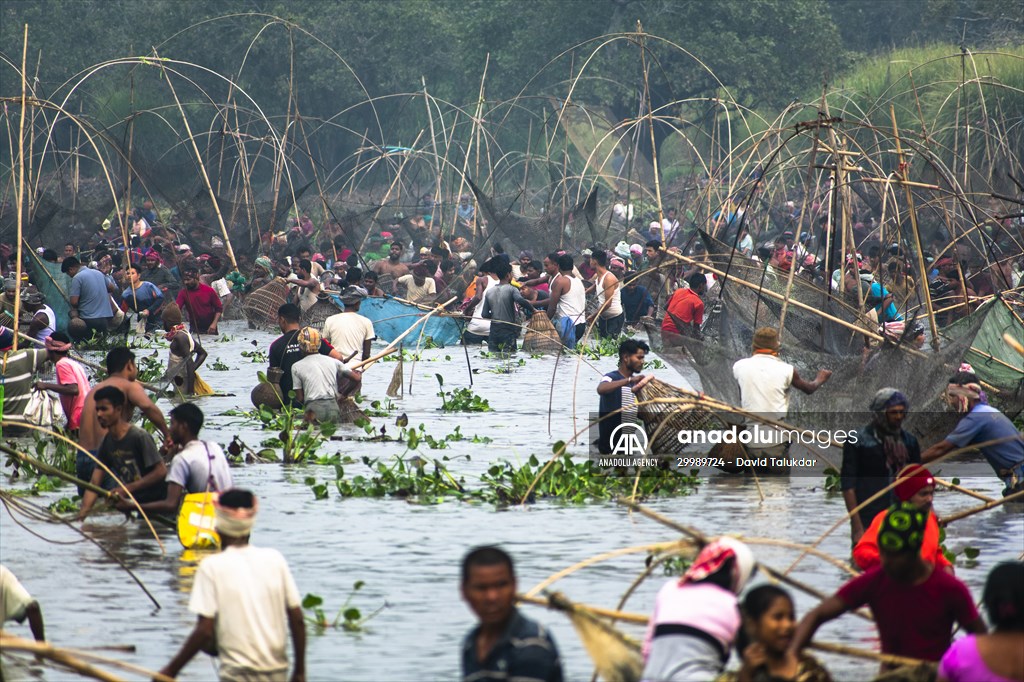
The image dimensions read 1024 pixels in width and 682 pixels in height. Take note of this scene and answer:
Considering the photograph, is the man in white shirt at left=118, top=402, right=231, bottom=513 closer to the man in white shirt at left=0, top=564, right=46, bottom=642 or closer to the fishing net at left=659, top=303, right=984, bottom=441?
the man in white shirt at left=0, top=564, right=46, bottom=642

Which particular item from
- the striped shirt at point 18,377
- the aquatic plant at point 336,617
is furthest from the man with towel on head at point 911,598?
the striped shirt at point 18,377

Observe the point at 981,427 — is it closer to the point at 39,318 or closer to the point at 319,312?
the point at 39,318

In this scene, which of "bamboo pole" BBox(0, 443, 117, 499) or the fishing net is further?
the fishing net

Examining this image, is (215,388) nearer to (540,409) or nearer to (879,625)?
(540,409)

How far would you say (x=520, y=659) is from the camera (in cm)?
455

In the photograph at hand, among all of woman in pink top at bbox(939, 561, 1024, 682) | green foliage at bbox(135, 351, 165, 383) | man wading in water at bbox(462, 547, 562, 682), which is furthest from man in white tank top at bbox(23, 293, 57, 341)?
woman in pink top at bbox(939, 561, 1024, 682)

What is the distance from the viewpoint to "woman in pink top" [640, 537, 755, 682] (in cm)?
502

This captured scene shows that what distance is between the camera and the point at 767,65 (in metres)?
47.7

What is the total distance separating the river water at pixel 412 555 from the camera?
7691 mm

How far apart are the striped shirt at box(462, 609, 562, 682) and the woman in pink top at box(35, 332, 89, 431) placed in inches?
323

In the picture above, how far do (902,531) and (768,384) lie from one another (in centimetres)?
629

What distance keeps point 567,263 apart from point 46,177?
27.8 meters

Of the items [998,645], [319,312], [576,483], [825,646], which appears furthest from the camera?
[319,312]

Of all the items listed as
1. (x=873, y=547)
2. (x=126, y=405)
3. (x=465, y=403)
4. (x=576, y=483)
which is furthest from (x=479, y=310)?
(x=873, y=547)
